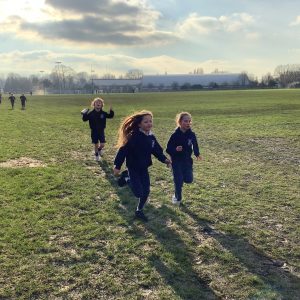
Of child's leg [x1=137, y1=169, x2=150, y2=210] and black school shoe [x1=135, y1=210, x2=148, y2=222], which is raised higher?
child's leg [x1=137, y1=169, x2=150, y2=210]

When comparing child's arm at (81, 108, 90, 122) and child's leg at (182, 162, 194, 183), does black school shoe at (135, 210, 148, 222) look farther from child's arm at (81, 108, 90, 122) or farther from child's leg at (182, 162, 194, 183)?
child's arm at (81, 108, 90, 122)

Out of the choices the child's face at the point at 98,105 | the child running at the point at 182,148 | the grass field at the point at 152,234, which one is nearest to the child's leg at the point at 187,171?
the child running at the point at 182,148

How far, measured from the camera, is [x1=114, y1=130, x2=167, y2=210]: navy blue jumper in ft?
21.5

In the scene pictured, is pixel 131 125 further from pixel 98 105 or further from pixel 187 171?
pixel 98 105

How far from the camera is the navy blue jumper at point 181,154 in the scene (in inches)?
280

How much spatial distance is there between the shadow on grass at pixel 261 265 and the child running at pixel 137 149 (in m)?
1.25

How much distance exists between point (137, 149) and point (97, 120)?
5158 mm

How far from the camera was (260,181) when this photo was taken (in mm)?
9195

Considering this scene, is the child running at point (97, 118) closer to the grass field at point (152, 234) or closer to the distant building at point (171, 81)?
the grass field at point (152, 234)

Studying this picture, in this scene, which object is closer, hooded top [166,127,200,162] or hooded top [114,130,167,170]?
hooded top [114,130,167,170]

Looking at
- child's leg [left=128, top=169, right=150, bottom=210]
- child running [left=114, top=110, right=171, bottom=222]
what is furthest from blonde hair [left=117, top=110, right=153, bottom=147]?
child's leg [left=128, top=169, right=150, bottom=210]

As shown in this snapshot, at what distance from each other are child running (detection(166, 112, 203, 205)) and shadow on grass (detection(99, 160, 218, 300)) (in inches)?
27.9

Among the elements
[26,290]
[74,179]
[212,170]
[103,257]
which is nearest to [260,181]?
[212,170]

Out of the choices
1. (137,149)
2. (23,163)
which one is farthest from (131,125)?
(23,163)
